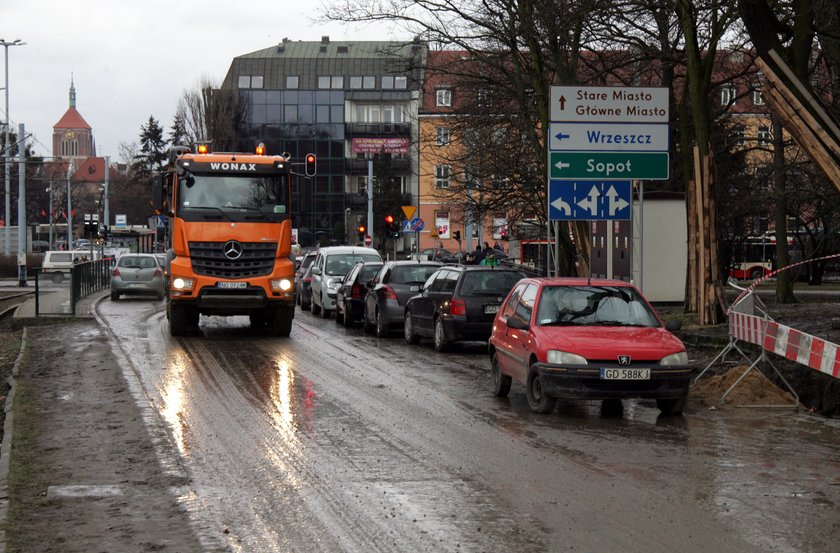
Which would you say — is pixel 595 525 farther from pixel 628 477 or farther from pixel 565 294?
pixel 565 294

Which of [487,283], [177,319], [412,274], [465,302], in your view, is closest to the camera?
[465,302]

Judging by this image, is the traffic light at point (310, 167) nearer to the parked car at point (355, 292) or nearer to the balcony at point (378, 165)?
the parked car at point (355, 292)

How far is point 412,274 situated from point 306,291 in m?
11.4

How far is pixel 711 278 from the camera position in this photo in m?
22.1

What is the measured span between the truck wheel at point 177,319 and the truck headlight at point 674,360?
42.3ft

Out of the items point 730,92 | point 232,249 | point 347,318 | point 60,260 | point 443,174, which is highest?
point 730,92

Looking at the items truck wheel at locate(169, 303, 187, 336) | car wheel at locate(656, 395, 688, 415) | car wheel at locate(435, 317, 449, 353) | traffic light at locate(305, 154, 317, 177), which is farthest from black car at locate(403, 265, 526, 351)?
car wheel at locate(656, 395, 688, 415)

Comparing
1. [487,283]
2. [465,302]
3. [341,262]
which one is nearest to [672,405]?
[465,302]

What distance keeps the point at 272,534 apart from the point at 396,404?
6616 millimetres

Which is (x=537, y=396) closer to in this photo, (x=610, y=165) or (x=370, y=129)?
(x=610, y=165)

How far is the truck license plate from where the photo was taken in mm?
12688

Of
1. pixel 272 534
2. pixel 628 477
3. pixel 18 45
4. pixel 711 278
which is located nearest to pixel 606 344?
pixel 628 477

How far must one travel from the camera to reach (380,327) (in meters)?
25.1

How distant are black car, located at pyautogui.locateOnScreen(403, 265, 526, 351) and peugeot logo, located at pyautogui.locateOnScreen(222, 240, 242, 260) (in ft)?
12.3
